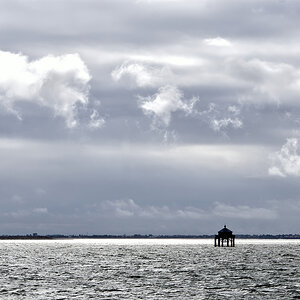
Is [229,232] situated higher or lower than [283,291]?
higher

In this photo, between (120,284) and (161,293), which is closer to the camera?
(161,293)

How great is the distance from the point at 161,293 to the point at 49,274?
81.7 ft

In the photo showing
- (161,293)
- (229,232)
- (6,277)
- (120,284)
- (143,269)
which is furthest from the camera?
(229,232)

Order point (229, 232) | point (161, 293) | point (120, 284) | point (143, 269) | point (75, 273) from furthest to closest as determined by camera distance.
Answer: point (229, 232)
point (143, 269)
point (75, 273)
point (120, 284)
point (161, 293)

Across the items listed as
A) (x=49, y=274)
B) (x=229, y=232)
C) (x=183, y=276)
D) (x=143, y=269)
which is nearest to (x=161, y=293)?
(x=183, y=276)

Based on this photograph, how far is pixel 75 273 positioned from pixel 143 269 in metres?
11.9

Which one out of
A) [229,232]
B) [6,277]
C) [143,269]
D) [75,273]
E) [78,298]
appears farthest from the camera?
[229,232]

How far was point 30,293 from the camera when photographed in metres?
60.7

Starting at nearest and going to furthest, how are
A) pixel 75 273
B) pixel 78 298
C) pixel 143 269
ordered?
pixel 78 298
pixel 75 273
pixel 143 269

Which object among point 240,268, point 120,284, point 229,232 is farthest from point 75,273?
point 229,232

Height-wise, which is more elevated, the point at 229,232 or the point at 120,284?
the point at 229,232

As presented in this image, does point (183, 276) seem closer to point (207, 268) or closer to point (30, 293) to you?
point (207, 268)

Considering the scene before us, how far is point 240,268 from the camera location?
96.8 metres

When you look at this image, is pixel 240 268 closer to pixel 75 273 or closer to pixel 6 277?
pixel 75 273
